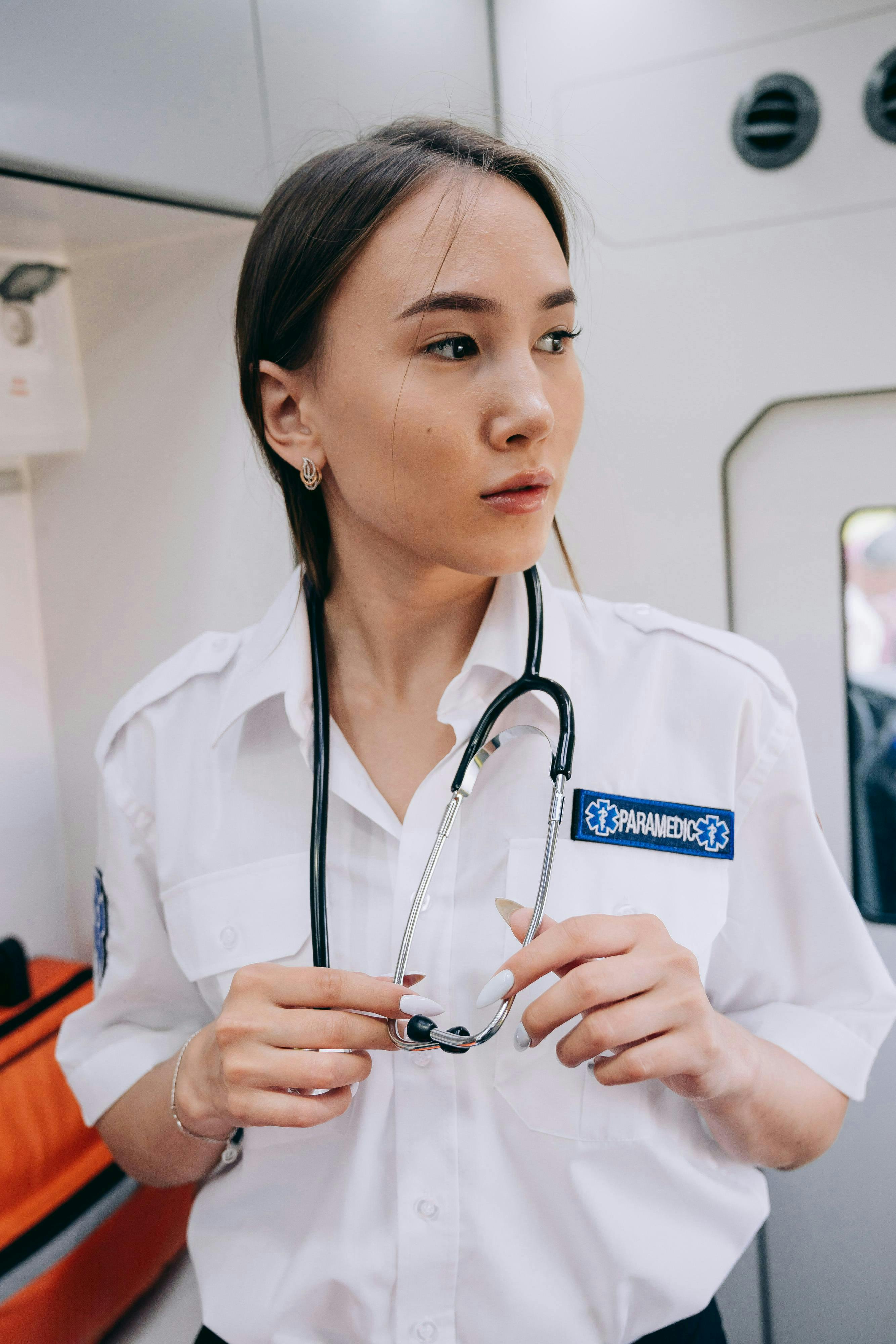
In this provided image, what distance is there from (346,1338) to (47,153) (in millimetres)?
1246

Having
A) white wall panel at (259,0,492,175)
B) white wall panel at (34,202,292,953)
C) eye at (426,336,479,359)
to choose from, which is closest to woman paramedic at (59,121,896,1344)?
A: eye at (426,336,479,359)

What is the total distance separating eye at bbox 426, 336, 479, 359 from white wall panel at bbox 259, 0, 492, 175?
57 cm

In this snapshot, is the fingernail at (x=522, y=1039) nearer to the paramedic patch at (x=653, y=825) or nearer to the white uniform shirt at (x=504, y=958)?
the white uniform shirt at (x=504, y=958)

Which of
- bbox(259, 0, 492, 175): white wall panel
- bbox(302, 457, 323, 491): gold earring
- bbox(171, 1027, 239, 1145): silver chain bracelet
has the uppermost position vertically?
bbox(259, 0, 492, 175): white wall panel

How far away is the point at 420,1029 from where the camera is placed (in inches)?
31.2

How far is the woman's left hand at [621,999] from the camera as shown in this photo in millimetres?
804

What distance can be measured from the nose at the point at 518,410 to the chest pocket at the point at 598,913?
400mm

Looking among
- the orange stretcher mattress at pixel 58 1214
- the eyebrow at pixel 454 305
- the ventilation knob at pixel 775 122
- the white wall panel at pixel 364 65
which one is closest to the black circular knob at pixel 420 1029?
the eyebrow at pixel 454 305

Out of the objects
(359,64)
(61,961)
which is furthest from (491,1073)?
(359,64)

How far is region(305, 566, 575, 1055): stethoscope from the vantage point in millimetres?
813

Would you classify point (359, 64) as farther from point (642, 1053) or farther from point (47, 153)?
point (642, 1053)

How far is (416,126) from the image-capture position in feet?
3.28

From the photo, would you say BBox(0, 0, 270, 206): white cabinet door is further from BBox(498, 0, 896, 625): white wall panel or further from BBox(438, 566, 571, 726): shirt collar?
BBox(438, 566, 571, 726): shirt collar

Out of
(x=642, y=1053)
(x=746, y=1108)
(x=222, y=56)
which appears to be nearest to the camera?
(x=642, y=1053)
